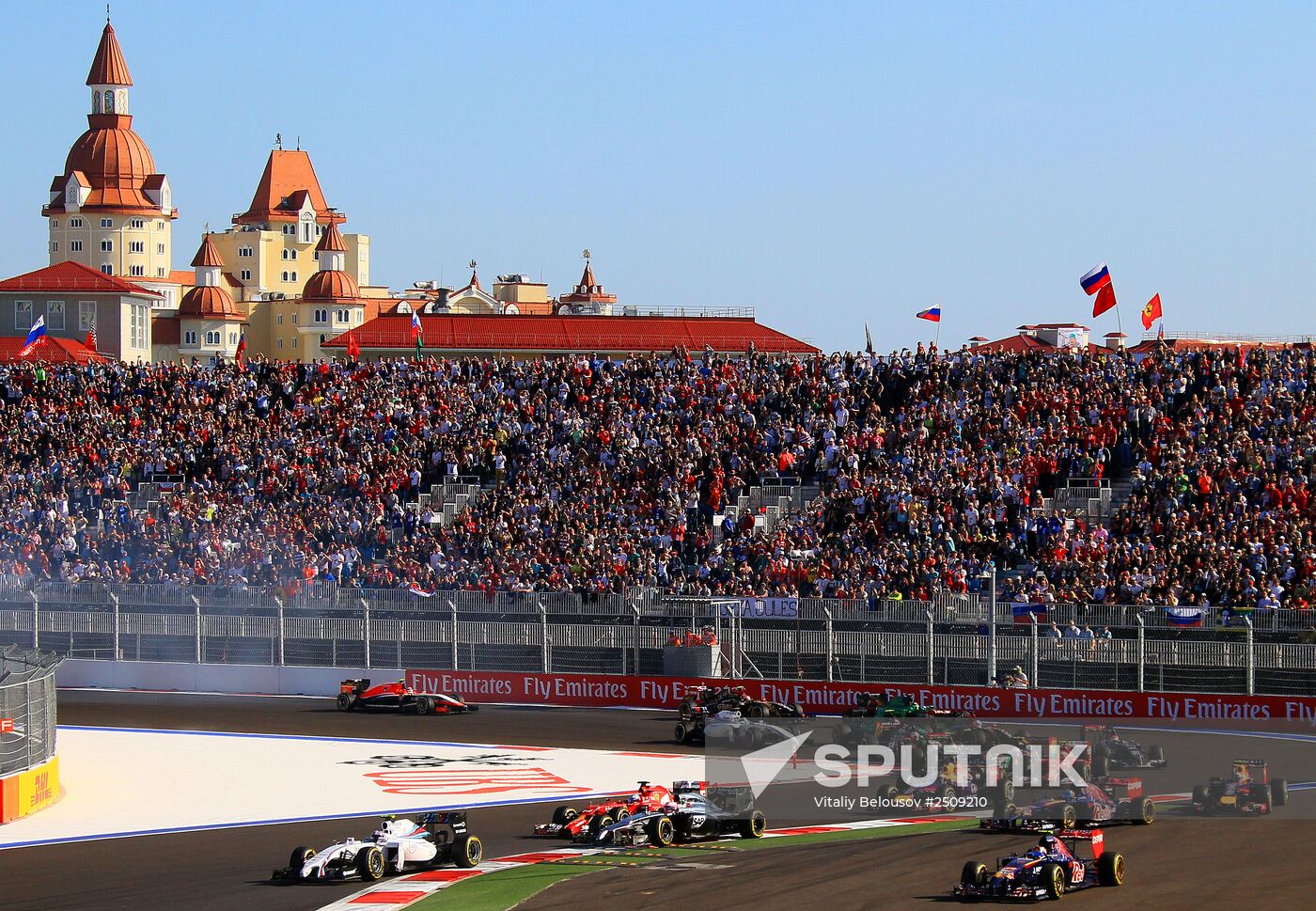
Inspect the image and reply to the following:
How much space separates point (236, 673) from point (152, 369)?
16382 millimetres

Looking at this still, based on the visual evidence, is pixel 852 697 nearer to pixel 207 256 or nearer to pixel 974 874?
pixel 974 874

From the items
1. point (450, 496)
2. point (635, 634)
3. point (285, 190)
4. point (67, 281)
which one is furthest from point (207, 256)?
point (635, 634)

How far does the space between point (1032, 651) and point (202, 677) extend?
56.2 feet

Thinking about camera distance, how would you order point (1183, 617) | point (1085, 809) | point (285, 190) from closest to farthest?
point (1085, 809) → point (1183, 617) → point (285, 190)

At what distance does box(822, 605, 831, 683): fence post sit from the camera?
3291cm

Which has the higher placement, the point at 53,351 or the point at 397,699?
the point at 53,351

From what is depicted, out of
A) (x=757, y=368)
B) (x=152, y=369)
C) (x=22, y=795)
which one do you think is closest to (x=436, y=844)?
(x=22, y=795)

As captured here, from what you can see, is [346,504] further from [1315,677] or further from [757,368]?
[1315,677]

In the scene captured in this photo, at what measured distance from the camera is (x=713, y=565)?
37406 millimetres

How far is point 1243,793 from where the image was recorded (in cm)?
2203

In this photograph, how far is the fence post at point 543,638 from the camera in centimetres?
3447

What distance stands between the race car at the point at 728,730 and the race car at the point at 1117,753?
17.2ft

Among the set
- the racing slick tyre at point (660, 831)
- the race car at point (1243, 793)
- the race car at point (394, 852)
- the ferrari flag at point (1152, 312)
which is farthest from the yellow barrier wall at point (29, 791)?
the ferrari flag at point (1152, 312)

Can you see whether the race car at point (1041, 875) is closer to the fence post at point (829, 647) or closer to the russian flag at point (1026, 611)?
the russian flag at point (1026, 611)
